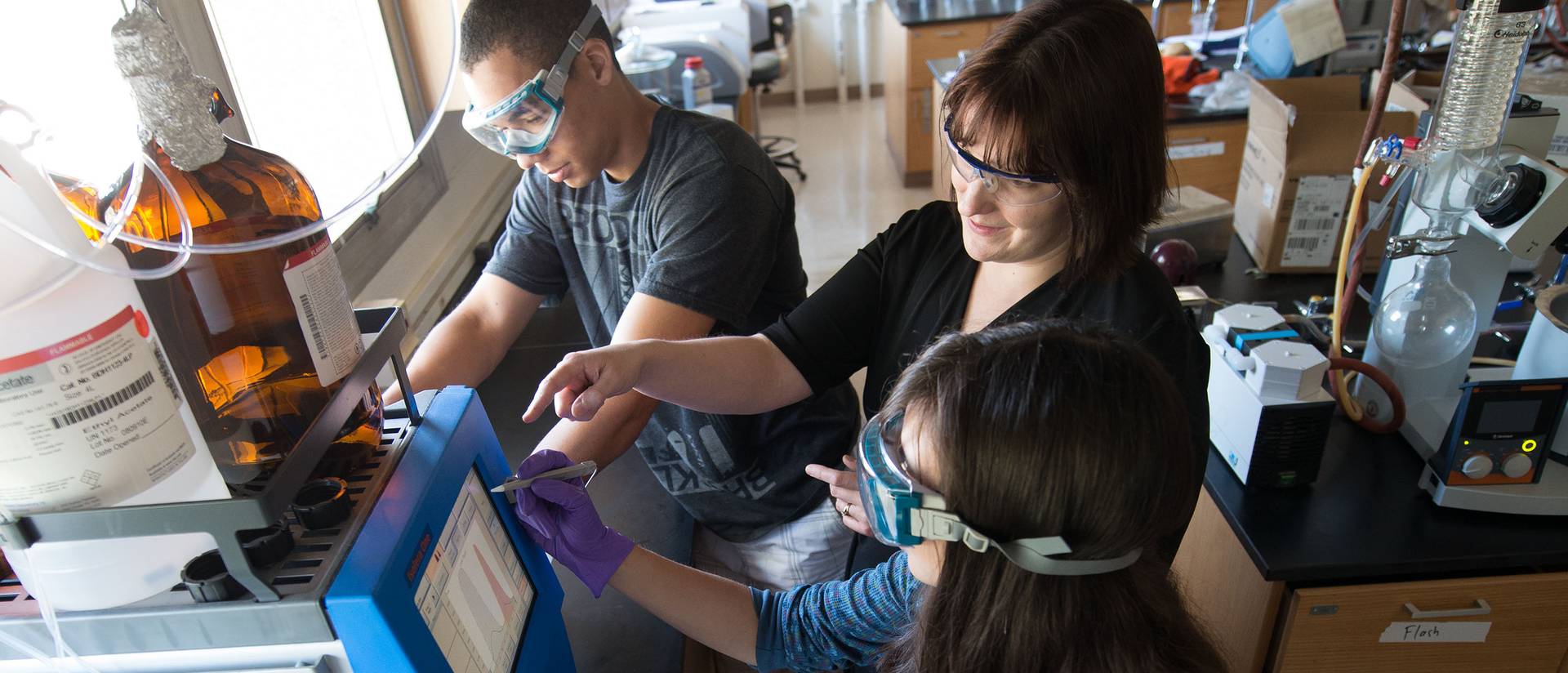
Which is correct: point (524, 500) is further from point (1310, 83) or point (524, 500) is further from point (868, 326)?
point (1310, 83)

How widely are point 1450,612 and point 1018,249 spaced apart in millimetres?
798

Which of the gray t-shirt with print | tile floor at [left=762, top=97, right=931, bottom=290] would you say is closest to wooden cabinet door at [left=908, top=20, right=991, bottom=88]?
tile floor at [left=762, top=97, right=931, bottom=290]

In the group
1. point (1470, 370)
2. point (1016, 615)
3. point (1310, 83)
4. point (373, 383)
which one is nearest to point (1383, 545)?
point (1470, 370)

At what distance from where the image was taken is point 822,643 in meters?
1.08

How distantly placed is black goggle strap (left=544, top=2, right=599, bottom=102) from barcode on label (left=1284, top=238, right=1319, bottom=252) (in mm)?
1520

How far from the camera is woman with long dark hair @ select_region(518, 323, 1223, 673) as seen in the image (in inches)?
29.9

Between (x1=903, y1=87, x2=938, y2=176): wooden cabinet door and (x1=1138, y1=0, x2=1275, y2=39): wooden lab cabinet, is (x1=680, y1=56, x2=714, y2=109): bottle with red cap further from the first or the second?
(x1=1138, y1=0, x2=1275, y2=39): wooden lab cabinet

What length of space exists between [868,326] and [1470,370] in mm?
989

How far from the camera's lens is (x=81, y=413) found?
1.69 ft

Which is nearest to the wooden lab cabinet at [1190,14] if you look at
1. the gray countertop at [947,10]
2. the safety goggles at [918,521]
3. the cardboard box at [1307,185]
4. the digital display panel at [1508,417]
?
the gray countertop at [947,10]

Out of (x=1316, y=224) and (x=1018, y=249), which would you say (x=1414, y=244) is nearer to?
(x=1018, y=249)

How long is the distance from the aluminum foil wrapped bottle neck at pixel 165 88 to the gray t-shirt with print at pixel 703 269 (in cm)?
71

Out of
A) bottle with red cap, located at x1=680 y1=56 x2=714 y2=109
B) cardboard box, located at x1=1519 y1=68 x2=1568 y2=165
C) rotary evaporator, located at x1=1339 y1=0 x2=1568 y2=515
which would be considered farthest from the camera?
bottle with red cap, located at x1=680 y1=56 x2=714 y2=109

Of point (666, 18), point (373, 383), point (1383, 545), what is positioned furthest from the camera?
point (666, 18)
